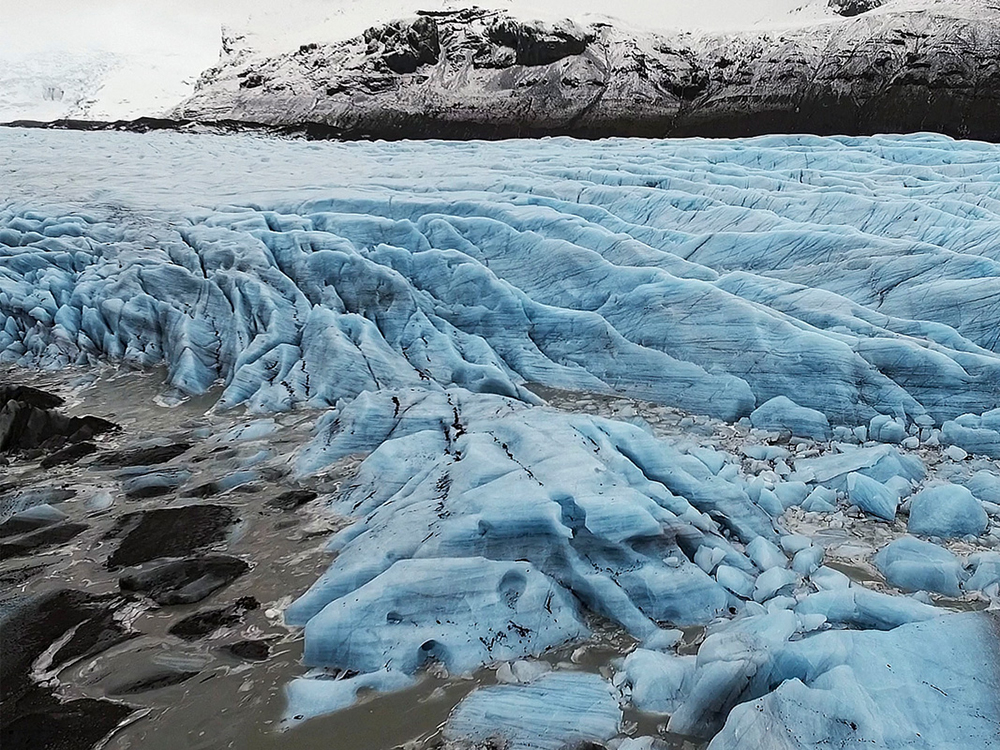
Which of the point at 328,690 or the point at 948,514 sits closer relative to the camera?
the point at 328,690

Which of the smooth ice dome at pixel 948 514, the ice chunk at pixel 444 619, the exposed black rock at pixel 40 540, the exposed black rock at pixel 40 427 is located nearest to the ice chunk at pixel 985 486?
the smooth ice dome at pixel 948 514

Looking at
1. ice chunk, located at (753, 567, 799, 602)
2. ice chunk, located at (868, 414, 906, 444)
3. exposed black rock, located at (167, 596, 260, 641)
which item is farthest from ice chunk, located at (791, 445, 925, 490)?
exposed black rock, located at (167, 596, 260, 641)

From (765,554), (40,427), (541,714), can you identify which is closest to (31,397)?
(40,427)

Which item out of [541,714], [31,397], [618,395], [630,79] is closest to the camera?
[541,714]

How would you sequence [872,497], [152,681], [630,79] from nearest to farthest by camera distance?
1. [152,681]
2. [872,497]
3. [630,79]

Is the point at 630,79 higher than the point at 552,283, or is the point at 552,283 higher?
the point at 630,79

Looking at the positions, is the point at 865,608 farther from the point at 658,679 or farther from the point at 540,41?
the point at 540,41
